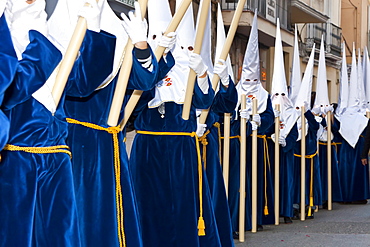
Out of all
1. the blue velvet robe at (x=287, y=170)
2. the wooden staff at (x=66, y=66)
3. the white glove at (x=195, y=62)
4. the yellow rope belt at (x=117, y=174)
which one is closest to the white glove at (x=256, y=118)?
the blue velvet robe at (x=287, y=170)

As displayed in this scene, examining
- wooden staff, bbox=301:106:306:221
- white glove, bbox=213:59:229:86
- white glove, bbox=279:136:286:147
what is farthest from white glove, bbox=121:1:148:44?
wooden staff, bbox=301:106:306:221

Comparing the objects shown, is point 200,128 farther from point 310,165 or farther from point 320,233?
point 310,165

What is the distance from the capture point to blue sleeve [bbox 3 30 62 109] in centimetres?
381

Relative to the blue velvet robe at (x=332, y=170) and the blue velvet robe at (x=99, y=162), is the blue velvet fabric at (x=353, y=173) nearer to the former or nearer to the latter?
the blue velvet robe at (x=332, y=170)

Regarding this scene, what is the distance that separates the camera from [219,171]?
23.8 ft

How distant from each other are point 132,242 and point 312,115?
7.18 metres

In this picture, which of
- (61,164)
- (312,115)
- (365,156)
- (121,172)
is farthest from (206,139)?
(365,156)

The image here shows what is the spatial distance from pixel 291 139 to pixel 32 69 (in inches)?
303

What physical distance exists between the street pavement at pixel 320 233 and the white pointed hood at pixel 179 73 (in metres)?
2.39

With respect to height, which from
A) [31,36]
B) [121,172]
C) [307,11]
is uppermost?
[307,11]

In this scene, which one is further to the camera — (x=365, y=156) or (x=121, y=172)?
(x=365, y=156)

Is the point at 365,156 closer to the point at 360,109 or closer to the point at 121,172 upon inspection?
the point at 360,109

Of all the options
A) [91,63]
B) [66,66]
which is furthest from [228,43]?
[66,66]

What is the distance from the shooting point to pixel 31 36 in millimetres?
3963
